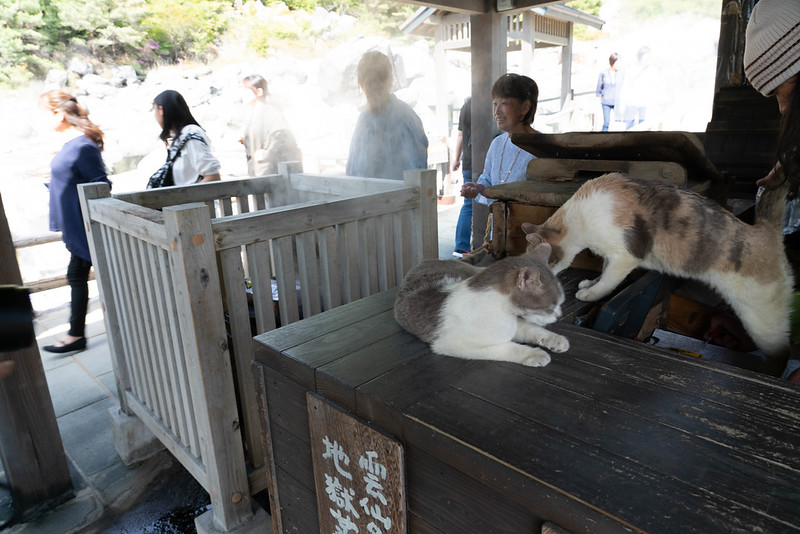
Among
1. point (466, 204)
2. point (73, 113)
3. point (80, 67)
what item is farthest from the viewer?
point (80, 67)

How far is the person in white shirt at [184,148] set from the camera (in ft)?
11.6

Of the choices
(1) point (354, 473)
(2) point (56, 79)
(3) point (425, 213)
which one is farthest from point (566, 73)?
(2) point (56, 79)

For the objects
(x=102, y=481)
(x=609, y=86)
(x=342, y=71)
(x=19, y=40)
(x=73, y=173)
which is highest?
(x=19, y=40)

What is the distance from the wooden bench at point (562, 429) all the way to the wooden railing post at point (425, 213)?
1.20 m

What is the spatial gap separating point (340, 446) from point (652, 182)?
1309 mm

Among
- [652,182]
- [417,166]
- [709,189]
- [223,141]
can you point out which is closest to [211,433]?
[652,182]

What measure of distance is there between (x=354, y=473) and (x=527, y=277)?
69 cm

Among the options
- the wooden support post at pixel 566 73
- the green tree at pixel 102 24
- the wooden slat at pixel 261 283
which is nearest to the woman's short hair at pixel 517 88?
the wooden slat at pixel 261 283

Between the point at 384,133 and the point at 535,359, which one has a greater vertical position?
the point at 384,133

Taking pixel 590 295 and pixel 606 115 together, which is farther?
pixel 606 115

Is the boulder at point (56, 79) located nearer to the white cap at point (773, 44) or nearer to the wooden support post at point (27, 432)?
the wooden support post at point (27, 432)

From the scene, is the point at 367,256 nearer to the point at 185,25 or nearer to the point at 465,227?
the point at 465,227

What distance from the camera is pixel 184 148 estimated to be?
3.56 metres

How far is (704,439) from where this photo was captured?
959 mm
